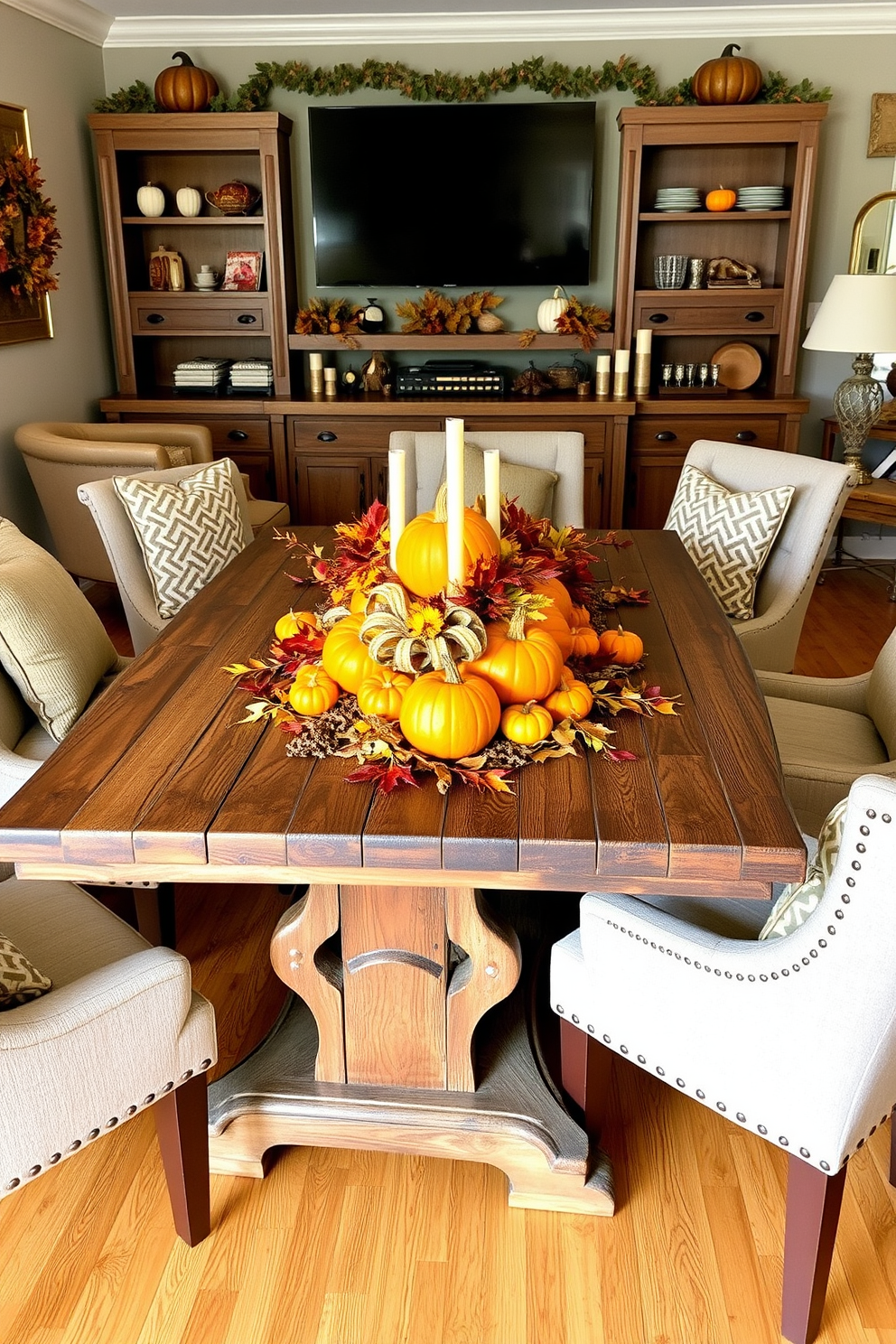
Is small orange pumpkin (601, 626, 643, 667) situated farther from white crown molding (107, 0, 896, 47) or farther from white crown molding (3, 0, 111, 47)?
white crown molding (107, 0, 896, 47)

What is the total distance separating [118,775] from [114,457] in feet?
8.97

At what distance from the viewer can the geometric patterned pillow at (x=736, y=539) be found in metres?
3.06

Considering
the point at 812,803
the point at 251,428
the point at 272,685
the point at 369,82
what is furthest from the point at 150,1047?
the point at 369,82

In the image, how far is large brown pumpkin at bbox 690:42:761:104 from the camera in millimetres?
4738

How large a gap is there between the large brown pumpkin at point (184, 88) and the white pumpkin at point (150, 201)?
→ 355 millimetres

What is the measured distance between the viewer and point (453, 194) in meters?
5.14

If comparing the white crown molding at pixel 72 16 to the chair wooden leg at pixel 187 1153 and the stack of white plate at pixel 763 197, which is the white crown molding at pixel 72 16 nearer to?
the stack of white plate at pixel 763 197

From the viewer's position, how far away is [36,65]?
4.55 metres

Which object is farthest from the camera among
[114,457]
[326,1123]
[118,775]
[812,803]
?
[114,457]

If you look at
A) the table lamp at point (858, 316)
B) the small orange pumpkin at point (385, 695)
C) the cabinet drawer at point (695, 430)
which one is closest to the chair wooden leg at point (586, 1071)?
the small orange pumpkin at point (385, 695)

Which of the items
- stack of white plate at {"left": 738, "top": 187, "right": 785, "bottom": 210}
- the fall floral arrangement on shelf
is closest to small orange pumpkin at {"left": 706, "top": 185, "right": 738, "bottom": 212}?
stack of white plate at {"left": 738, "top": 187, "right": 785, "bottom": 210}

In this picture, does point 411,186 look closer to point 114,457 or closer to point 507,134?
point 507,134

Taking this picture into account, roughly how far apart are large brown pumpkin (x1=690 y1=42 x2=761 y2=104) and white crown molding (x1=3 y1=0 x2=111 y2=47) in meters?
2.66

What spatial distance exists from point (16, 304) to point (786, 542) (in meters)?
3.10
